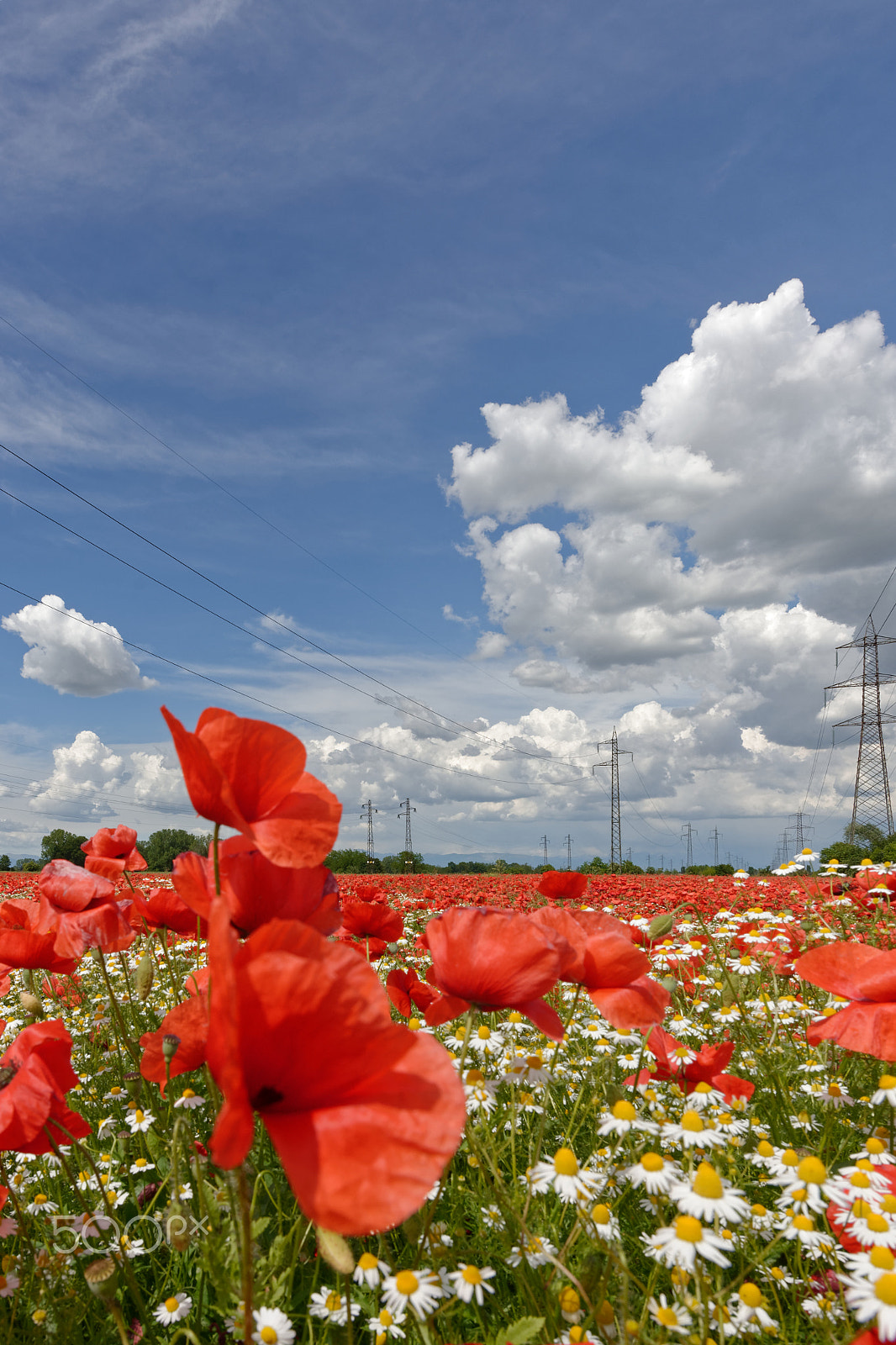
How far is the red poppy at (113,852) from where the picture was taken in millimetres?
2246

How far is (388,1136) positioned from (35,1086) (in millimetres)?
1010

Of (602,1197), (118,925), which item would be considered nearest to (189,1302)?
(118,925)

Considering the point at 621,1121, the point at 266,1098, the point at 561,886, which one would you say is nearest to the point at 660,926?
the point at 561,886

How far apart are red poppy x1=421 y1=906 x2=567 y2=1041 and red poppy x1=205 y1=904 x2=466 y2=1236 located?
44 cm

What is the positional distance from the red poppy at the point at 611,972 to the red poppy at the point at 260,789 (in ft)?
1.94

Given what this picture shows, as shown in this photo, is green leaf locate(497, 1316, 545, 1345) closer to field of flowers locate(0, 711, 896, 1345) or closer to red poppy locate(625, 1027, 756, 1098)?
field of flowers locate(0, 711, 896, 1345)

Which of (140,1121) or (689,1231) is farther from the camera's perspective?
(140,1121)

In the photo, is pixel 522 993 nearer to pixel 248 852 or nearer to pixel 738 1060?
pixel 248 852

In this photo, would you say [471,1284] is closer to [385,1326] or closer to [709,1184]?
[385,1326]

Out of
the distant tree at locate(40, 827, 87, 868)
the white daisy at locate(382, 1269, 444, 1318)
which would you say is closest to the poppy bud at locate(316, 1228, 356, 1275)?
the white daisy at locate(382, 1269, 444, 1318)

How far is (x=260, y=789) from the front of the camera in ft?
3.47

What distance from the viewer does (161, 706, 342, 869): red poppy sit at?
980 mm

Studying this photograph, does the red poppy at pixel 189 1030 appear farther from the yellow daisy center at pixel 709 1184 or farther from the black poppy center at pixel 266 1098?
the yellow daisy center at pixel 709 1184

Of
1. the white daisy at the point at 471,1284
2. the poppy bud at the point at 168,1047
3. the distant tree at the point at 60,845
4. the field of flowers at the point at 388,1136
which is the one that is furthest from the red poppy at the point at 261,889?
the distant tree at the point at 60,845
